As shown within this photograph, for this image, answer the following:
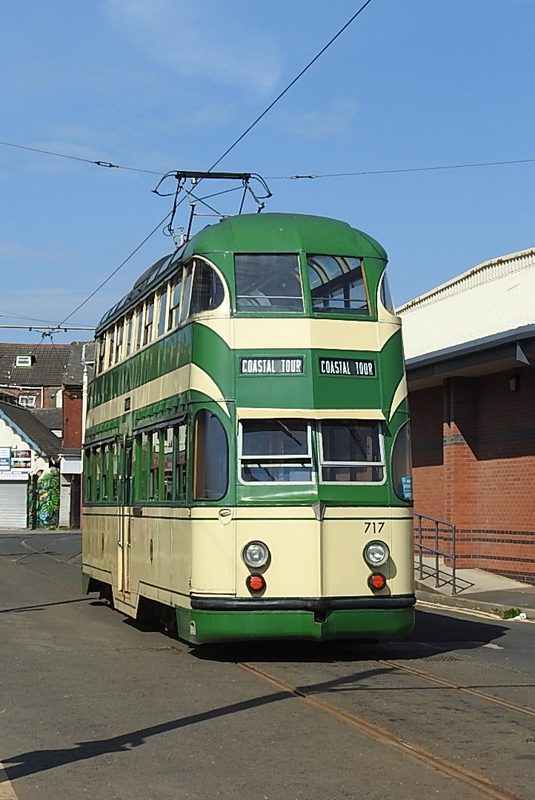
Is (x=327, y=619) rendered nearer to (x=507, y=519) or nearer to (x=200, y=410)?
(x=200, y=410)

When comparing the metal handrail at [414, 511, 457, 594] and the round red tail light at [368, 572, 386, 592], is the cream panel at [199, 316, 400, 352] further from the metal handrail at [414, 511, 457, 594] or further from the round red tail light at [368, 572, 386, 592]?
the metal handrail at [414, 511, 457, 594]

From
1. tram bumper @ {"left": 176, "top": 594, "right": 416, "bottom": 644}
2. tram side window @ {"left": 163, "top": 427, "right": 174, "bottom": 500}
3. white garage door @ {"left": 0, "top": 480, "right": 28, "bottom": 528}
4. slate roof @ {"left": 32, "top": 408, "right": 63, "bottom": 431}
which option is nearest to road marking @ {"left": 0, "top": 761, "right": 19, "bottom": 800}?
tram bumper @ {"left": 176, "top": 594, "right": 416, "bottom": 644}

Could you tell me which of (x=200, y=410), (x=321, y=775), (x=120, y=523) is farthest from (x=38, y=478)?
(x=321, y=775)

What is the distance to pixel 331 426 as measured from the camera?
12.3m

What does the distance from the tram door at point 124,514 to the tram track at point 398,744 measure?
479 centimetres

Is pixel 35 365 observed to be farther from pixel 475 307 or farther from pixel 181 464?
pixel 181 464

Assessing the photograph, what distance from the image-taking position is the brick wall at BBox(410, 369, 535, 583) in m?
22.5

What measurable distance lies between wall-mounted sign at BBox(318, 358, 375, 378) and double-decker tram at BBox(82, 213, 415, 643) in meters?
0.01

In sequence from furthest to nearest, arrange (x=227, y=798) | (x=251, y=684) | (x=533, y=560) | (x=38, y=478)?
1. (x=38, y=478)
2. (x=533, y=560)
3. (x=251, y=684)
4. (x=227, y=798)

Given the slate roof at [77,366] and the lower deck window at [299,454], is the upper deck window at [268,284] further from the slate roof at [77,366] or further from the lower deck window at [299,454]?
the slate roof at [77,366]

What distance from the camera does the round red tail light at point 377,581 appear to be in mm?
12141

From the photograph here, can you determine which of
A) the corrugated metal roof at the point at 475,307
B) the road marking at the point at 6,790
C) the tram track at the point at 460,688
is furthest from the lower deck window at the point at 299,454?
the corrugated metal roof at the point at 475,307

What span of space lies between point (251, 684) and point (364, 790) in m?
4.04

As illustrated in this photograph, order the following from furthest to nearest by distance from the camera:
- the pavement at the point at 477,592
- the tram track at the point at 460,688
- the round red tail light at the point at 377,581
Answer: the pavement at the point at 477,592, the round red tail light at the point at 377,581, the tram track at the point at 460,688
